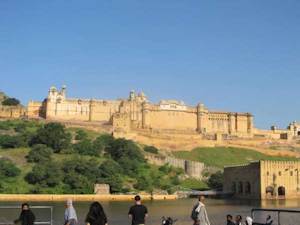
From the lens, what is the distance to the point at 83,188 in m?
70.2

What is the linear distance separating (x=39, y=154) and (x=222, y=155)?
162 feet

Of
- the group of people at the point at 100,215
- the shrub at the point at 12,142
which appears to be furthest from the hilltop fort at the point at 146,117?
the group of people at the point at 100,215

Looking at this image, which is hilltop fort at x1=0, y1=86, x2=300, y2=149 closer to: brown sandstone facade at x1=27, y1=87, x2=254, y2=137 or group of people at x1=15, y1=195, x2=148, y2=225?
brown sandstone facade at x1=27, y1=87, x2=254, y2=137

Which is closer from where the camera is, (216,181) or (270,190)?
(270,190)

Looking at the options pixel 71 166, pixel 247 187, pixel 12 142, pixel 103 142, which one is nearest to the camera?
pixel 71 166

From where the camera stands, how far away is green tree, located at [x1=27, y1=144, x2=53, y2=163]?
7888 centimetres

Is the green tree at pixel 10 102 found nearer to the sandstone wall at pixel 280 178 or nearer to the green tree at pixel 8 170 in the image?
the green tree at pixel 8 170

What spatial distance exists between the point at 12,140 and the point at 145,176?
930 inches

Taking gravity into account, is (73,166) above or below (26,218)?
above

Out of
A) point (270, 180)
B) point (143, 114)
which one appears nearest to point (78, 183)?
point (270, 180)

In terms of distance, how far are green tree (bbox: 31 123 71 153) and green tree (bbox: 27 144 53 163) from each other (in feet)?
13.2

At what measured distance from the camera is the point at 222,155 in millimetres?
116125

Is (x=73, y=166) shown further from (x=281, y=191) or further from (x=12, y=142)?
(x=281, y=191)

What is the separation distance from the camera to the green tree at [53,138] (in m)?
86.6
